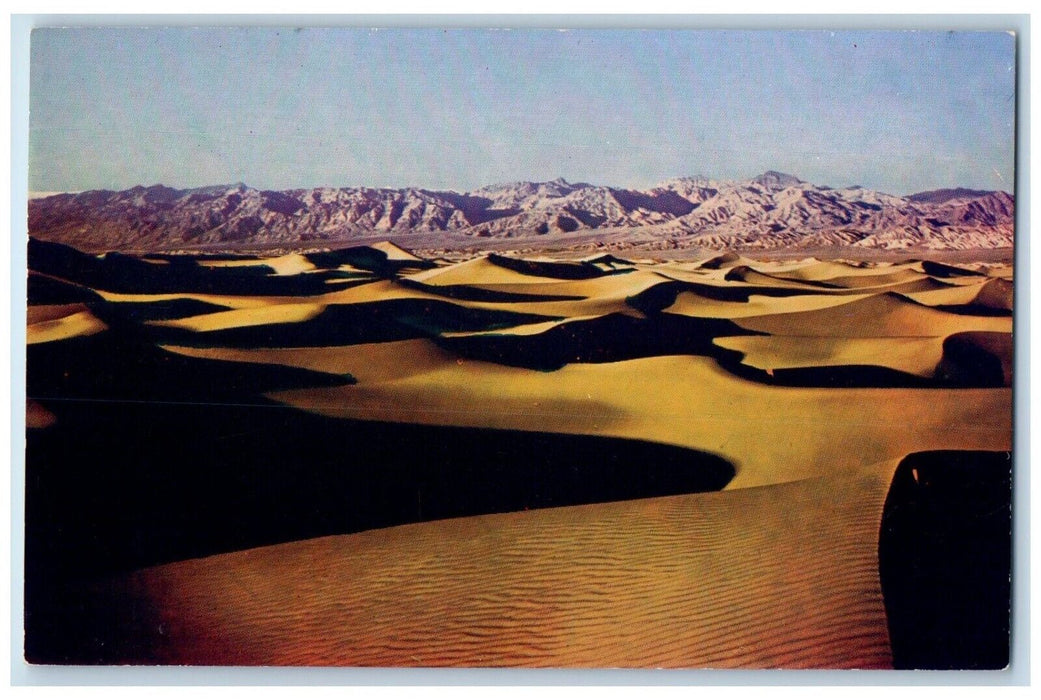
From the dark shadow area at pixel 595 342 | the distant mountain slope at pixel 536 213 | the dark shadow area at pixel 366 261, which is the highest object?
the distant mountain slope at pixel 536 213

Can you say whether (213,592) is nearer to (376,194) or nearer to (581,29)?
(376,194)

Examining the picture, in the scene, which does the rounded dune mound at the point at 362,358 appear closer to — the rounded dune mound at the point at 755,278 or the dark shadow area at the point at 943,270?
the rounded dune mound at the point at 755,278

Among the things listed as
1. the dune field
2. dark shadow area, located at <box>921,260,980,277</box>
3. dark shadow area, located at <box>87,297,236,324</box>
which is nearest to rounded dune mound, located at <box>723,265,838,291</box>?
the dune field

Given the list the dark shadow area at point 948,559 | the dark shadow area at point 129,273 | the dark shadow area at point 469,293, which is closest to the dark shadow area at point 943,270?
the dark shadow area at point 948,559

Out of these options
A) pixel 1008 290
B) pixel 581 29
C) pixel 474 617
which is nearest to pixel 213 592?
pixel 474 617

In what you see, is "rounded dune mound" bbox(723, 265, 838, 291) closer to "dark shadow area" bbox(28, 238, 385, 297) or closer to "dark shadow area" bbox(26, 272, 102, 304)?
"dark shadow area" bbox(28, 238, 385, 297)
